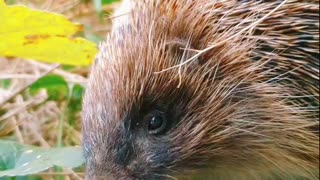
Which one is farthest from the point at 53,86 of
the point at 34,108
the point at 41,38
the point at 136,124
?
the point at 136,124

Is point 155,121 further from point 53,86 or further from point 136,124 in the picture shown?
point 53,86

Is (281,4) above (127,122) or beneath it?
above

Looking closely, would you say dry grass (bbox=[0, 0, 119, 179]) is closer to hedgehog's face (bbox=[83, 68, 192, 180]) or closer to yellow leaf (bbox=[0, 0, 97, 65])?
yellow leaf (bbox=[0, 0, 97, 65])

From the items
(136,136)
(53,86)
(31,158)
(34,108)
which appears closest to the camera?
(136,136)

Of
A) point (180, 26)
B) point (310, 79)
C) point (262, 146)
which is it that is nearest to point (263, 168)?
point (262, 146)

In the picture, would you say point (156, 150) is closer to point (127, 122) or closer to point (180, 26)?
point (127, 122)

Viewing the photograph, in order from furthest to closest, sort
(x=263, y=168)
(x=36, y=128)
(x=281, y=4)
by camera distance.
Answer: (x=36, y=128) < (x=263, y=168) < (x=281, y=4)

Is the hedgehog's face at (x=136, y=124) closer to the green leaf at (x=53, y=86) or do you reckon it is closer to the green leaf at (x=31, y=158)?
the green leaf at (x=31, y=158)
